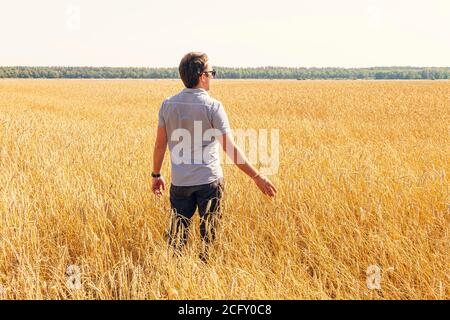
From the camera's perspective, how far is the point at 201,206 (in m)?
2.92

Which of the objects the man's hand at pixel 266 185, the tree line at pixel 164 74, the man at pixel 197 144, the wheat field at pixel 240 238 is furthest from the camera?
the tree line at pixel 164 74

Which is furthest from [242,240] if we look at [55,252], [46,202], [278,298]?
[46,202]

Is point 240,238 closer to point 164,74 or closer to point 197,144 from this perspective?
point 197,144

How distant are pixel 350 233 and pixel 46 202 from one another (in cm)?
275

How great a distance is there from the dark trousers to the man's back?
0.05 meters

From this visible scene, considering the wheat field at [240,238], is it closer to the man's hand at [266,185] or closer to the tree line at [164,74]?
the man's hand at [266,185]

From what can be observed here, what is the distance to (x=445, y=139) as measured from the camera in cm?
867

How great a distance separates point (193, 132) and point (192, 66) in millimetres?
441

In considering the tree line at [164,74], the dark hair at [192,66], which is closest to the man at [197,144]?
the dark hair at [192,66]

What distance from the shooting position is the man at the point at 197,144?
271 cm

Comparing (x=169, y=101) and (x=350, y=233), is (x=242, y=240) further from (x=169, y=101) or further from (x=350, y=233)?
→ (x=169, y=101)

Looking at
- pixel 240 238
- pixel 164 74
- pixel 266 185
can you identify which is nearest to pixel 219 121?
pixel 266 185
